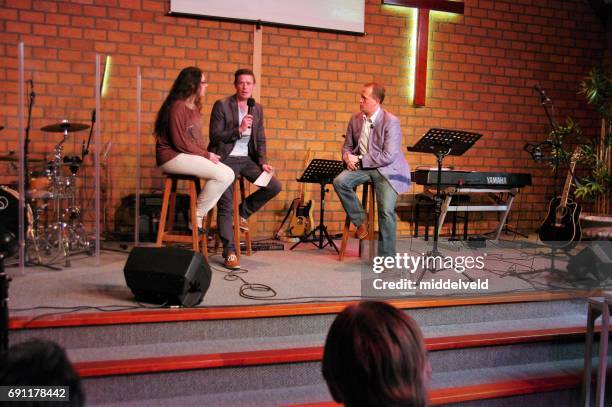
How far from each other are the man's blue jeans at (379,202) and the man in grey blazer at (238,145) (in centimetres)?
67

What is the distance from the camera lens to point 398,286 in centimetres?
346

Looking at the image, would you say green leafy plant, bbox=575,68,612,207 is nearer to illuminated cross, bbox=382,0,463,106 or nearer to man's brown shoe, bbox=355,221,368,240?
illuminated cross, bbox=382,0,463,106

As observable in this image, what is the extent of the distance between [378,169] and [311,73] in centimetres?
195

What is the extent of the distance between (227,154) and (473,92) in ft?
11.2

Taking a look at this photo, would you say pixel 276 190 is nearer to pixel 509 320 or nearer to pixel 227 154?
pixel 227 154

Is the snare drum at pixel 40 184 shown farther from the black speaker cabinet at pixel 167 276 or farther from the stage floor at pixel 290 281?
the black speaker cabinet at pixel 167 276

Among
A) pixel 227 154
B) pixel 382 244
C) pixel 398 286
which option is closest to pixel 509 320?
pixel 398 286

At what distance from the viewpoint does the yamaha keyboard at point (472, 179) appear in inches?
212

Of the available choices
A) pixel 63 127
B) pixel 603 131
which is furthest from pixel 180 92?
pixel 603 131

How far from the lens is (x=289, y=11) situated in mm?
5609

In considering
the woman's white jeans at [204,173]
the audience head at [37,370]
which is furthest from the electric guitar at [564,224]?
the audience head at [37,370]

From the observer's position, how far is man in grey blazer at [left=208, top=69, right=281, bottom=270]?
167 inches

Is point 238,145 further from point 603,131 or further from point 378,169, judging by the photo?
point 603,131

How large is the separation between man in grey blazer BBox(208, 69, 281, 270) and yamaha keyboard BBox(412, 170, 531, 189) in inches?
63.2
